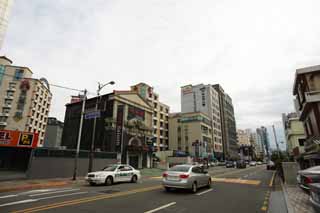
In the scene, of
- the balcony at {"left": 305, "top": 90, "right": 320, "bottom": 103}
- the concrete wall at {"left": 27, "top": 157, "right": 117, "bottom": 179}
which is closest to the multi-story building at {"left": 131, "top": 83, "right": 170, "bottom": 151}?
the concrete wall at {"left": 27, "top": 157, "right": 117, "bottom": 179}

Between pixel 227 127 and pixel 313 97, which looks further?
pixel 227 127

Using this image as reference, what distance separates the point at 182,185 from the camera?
1033 centimetres

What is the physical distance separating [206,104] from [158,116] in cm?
2486

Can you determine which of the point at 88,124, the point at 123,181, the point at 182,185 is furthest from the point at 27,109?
the point at 182,185

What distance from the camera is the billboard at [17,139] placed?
61.4 ft

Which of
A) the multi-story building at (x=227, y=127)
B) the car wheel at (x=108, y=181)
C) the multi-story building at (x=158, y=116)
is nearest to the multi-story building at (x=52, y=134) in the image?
the multi-story building at (x=158, y=116)

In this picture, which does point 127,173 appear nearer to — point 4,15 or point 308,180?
point 308,180

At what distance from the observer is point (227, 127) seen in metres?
93.9

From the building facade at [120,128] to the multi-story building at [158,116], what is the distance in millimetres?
20635

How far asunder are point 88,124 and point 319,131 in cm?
3606

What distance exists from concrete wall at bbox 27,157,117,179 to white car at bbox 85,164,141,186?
748cm

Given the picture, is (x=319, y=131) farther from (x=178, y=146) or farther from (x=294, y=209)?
(x=178, y=146)

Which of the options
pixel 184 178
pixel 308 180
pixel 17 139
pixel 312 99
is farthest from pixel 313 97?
pixel 17 139

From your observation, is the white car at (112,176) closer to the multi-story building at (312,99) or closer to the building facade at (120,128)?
the building facade at (120,128)
